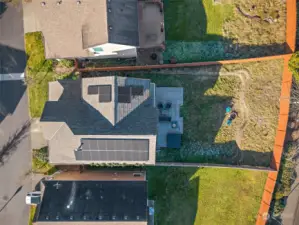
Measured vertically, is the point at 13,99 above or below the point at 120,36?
below

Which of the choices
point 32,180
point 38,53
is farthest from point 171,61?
point 32,180

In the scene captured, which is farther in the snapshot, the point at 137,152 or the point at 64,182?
the point at 64,182

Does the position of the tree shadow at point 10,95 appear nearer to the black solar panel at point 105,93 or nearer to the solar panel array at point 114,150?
the black solar panel at point 105,93

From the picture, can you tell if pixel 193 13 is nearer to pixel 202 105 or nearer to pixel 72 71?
pixel 202 105

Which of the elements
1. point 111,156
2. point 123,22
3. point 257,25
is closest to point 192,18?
point 257,25

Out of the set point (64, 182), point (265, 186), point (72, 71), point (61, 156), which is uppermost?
point (72, 71)

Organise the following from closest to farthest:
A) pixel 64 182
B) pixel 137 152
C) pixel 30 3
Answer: pixel 137 152
pixel 64 182
pixel 30 3

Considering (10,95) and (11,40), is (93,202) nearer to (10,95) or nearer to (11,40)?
(10,95)

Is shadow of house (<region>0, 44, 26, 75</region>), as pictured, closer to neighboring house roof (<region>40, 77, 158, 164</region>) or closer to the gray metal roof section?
neighboring house roof (<region>40, 77, 158, 164</region>)
